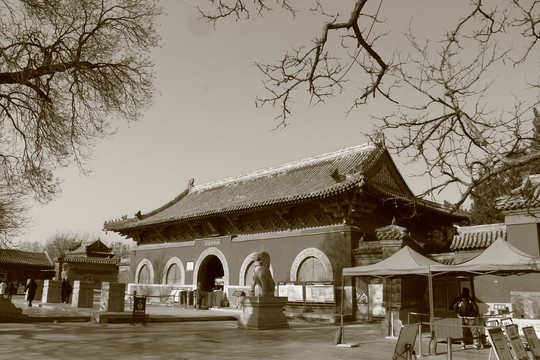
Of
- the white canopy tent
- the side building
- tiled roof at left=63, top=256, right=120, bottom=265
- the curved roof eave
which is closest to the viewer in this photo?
the white canopy tent

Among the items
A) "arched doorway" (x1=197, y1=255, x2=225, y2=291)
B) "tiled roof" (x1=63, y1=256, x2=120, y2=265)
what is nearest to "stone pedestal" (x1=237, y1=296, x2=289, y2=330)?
"arched doorway" (x1=197, y1=255, x2=225, y2=291)

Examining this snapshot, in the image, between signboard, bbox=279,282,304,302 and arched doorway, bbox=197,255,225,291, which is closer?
signboard, bbox=279,282,304,302

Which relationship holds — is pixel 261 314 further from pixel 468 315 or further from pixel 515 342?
pixel 515 342

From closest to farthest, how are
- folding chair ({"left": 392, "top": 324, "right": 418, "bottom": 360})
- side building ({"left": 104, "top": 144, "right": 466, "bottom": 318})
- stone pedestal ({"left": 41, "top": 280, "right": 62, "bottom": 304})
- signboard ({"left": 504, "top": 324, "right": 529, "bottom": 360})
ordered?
1. signboard ({"left": 504, "top": 324, "right": 529, "bottom": 360})
2. folding chair ({"left": 392, "top": 324, "right": 418, "bottom": 360})
3. side building ({"left": 104, "top": 144, "right": 466, "bottom": 318})
4. stone pedestal ({"left": 41, "top": 280, "right": 62, "bottom": 304})

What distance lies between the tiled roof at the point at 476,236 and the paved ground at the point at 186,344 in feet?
29.5

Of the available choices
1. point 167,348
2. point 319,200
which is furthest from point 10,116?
point 319,200

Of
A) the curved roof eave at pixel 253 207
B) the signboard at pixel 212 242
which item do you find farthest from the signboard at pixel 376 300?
the signboard at pixel 212 242

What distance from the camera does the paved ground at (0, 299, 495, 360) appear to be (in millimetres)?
7121

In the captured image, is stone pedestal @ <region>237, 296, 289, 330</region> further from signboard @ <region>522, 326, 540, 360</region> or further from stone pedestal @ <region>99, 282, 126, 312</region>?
signboard @ <region>522, 326, 540, 360</region>

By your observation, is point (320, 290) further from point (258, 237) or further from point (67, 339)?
point (67, 339)

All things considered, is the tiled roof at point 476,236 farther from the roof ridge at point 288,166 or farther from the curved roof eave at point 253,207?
the curved roof eave at point 253,207

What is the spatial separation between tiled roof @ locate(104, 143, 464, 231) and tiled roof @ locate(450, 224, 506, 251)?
2.78m

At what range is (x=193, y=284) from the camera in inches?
822

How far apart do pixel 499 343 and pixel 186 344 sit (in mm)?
5376
